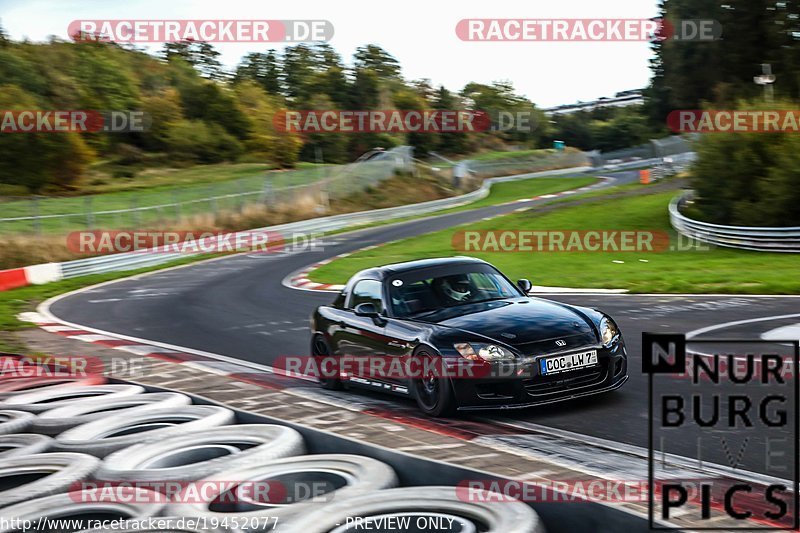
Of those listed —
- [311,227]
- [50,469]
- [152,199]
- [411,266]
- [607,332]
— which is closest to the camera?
[50,469]

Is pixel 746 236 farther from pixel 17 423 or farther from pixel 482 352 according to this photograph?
pixel 17 423

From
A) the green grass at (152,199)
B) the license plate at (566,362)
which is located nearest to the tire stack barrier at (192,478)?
the license plate at (566,362)

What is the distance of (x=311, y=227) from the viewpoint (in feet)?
132

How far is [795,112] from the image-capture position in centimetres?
2611

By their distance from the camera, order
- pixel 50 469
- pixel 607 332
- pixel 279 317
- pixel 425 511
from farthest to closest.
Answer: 1. pixel 279 317
2. pixel 607 332
3. pixel 50 469
4. pixel 425 511

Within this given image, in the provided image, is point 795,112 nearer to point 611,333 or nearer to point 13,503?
point 611,333

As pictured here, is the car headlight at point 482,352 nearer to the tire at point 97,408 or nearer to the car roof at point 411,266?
the car roof at point 411,266

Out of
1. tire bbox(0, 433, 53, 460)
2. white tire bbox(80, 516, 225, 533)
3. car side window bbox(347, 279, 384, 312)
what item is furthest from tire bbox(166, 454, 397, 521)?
car side window bbox(347, 279, 384, 312)

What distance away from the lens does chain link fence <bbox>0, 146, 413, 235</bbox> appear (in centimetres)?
3279

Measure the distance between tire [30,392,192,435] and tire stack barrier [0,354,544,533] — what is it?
0.03 ft

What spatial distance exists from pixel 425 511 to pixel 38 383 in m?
6.05

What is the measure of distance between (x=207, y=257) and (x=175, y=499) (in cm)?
2787

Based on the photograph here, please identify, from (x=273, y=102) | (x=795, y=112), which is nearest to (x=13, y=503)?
(x=795, y=112)

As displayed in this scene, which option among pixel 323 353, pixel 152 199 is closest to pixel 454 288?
pixel 323 353
